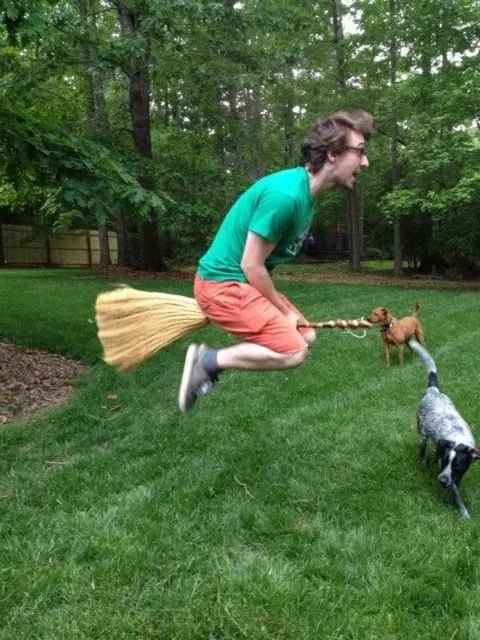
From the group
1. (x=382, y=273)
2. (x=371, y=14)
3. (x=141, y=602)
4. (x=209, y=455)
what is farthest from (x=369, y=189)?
(x=141, y=602)

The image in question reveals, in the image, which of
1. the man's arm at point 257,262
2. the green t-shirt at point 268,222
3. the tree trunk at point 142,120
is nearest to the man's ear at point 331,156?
the green t-shirt at point 268,222

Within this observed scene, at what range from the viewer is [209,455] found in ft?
15.1

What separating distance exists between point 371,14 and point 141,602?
65.1 feet

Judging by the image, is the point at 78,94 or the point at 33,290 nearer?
the point at 33,290

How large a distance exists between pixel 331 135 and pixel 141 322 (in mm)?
1452

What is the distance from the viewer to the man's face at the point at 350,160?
3.23 meters

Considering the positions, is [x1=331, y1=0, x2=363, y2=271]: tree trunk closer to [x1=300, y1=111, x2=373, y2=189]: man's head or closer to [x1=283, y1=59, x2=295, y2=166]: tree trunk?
[x1=283, y1=59, x2=295, y2=166]: tree trunk

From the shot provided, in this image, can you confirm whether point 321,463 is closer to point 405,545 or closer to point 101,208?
point 405,545

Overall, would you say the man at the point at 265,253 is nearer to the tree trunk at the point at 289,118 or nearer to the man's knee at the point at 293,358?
the man's knee at the point at 293,358

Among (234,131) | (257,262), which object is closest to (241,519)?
(257,262)

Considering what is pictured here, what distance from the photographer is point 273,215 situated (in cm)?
→ 306

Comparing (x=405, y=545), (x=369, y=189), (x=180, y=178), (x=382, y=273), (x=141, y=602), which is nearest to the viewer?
(x=141, y=602)

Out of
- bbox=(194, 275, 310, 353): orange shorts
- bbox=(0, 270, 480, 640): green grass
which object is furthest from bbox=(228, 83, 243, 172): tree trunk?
bbox=(194, 275, 310, 353): orange shorts

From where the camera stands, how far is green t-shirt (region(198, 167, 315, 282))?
3070 millimetres
